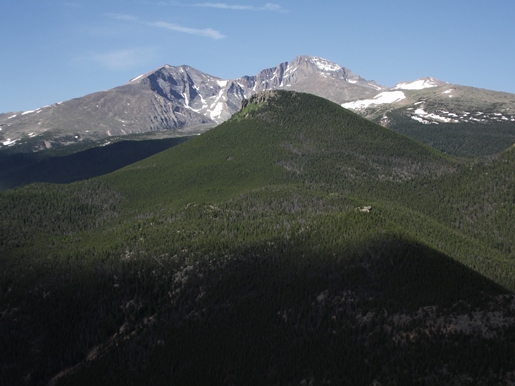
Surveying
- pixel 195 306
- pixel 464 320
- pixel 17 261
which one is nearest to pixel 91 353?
pixel 195 306

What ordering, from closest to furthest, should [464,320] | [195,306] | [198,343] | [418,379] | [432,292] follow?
[418,379] → [464,320] → [432,292] → [198,343] → [195,306]

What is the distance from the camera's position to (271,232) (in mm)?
183375

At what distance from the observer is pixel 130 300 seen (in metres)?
169

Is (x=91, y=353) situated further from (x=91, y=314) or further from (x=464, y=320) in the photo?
(x=464, y=320)

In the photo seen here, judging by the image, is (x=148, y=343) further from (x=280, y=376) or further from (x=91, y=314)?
(x=280, y=376)

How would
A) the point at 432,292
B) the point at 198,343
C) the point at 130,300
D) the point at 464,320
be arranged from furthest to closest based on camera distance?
the point at 130,300
the point at 198,343
the point at 432,292
the point at 464,320

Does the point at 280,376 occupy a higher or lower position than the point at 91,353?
higher

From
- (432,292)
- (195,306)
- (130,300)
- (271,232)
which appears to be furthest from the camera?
(271,232)

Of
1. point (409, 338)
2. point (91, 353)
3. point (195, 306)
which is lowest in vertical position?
point (91, 353)

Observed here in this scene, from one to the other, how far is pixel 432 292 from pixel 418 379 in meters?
23.2

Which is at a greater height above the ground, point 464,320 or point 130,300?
point 464,320

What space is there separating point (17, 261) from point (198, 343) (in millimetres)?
76061

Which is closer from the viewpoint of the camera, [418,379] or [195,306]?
[418,379]

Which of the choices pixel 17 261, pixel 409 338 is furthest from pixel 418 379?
pixel 17 261
